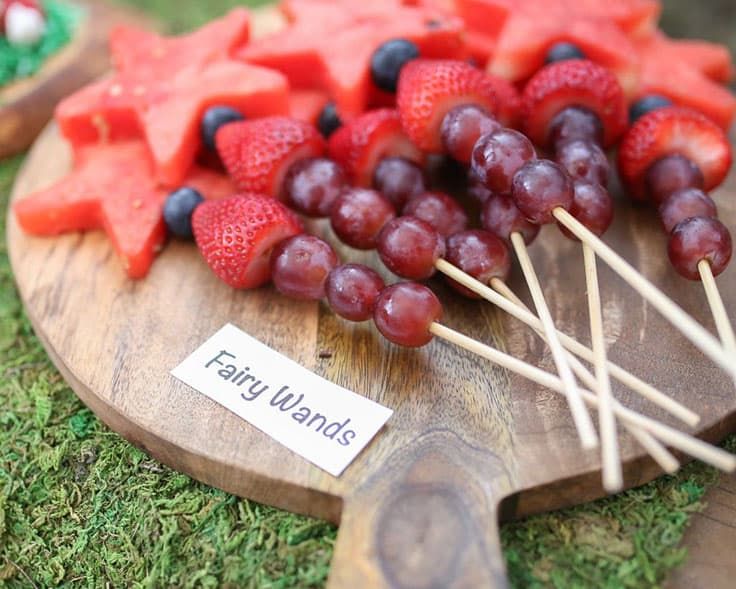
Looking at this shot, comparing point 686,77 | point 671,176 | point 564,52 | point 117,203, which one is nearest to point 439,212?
point 671,176

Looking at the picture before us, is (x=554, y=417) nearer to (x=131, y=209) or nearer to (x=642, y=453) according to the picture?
(x=642, y=453)

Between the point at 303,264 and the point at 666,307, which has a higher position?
the point at 666,307

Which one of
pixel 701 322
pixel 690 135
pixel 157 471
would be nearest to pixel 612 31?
pixel 690 135

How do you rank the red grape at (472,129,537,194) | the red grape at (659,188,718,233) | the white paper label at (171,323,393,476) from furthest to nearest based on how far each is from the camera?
the red grape at (659,188,718,233) → the red grape at (472,129,537,194) → the white paper label at (171,323,393,476)

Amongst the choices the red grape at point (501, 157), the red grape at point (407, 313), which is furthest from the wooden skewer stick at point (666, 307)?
the red grape at point (407, 313)

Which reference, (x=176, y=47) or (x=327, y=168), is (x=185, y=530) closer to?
(x=327, y=168)

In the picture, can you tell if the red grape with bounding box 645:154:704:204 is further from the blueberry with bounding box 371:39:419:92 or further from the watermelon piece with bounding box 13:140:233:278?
the watermelon piece with bounding box 13:140:233:278

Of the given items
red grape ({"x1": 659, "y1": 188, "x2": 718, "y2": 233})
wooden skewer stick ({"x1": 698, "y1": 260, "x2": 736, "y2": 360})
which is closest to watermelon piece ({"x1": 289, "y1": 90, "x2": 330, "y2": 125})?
red grape ({"x1": 659, "y1": 188, "x2": 718, "y2": 233})
